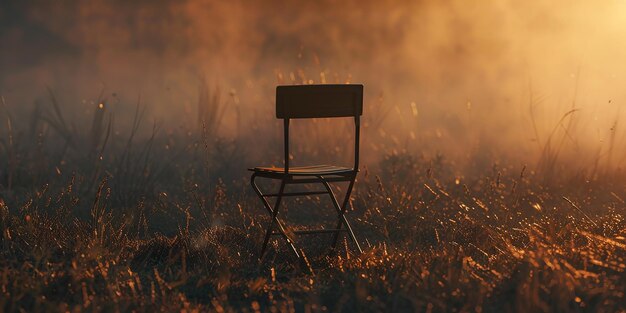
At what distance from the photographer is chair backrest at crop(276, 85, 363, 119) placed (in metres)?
5.53

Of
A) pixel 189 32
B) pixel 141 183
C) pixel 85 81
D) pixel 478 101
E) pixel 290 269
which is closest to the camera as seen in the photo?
pixel 290 269

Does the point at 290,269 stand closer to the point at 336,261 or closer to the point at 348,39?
the point at 336,261

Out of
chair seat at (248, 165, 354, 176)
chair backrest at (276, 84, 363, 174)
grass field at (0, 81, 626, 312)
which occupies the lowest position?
grass field at (0, 81, 626, 312)

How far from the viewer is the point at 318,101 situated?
18.5ft

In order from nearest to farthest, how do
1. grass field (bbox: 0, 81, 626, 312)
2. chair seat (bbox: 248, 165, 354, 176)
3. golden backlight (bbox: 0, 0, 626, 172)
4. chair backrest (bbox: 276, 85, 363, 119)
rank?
1. grass field (bbox: 0, 81, 626, 312)
2. chair backrest (bbox: 276, 85, 363, 119)
3. chair seat (bbox: 248, 165, 354, 176)
4. golden backlight (bbox: 0, 0, 626, 172)

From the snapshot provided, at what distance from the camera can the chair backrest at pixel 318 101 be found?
5.53 metres

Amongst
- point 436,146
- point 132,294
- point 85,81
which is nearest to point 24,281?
point 132,294

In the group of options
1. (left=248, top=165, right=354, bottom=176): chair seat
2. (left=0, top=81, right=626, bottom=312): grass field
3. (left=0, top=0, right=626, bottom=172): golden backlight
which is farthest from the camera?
(left=0, top=0, right=626, bottom=172): golden backlight

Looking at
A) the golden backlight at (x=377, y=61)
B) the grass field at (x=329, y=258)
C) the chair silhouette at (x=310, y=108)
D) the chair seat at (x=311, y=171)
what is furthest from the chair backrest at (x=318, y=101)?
the golden backlight at (x=377, y=61)

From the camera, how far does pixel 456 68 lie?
59.8 feet

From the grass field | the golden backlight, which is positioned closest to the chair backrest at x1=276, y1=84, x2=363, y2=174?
the grass field

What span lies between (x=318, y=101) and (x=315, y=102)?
0.02 meters

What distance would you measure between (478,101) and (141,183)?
328 inches

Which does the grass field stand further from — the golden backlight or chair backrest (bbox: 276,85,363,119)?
the golden backlight
